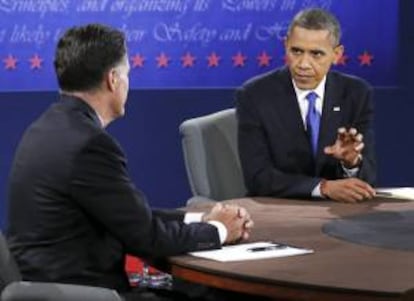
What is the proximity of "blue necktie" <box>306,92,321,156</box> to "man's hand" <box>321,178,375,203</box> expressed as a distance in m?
0.36

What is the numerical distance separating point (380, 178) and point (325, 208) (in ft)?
6.34

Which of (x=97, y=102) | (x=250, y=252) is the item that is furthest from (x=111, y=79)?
(x=250, y=252)

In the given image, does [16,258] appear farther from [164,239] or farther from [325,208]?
[325,208]

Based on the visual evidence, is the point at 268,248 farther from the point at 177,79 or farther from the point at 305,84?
the point at 177,79

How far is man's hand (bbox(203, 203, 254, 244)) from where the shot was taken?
2.66 metres

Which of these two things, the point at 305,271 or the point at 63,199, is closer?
the point at 305,271

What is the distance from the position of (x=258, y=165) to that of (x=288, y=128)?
8.1 inches

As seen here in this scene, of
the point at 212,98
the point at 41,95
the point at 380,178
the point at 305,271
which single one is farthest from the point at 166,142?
the point at 305,271

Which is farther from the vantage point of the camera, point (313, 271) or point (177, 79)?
point (177, 79)

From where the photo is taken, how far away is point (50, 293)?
2.09 metres

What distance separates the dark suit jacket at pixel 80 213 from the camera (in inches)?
97.9

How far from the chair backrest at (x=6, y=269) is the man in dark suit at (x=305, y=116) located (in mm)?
1384

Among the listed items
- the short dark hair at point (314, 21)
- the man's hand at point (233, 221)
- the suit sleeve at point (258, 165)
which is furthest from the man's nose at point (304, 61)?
the man's hand at point (233, 221)

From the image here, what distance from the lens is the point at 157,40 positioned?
5031 mm
